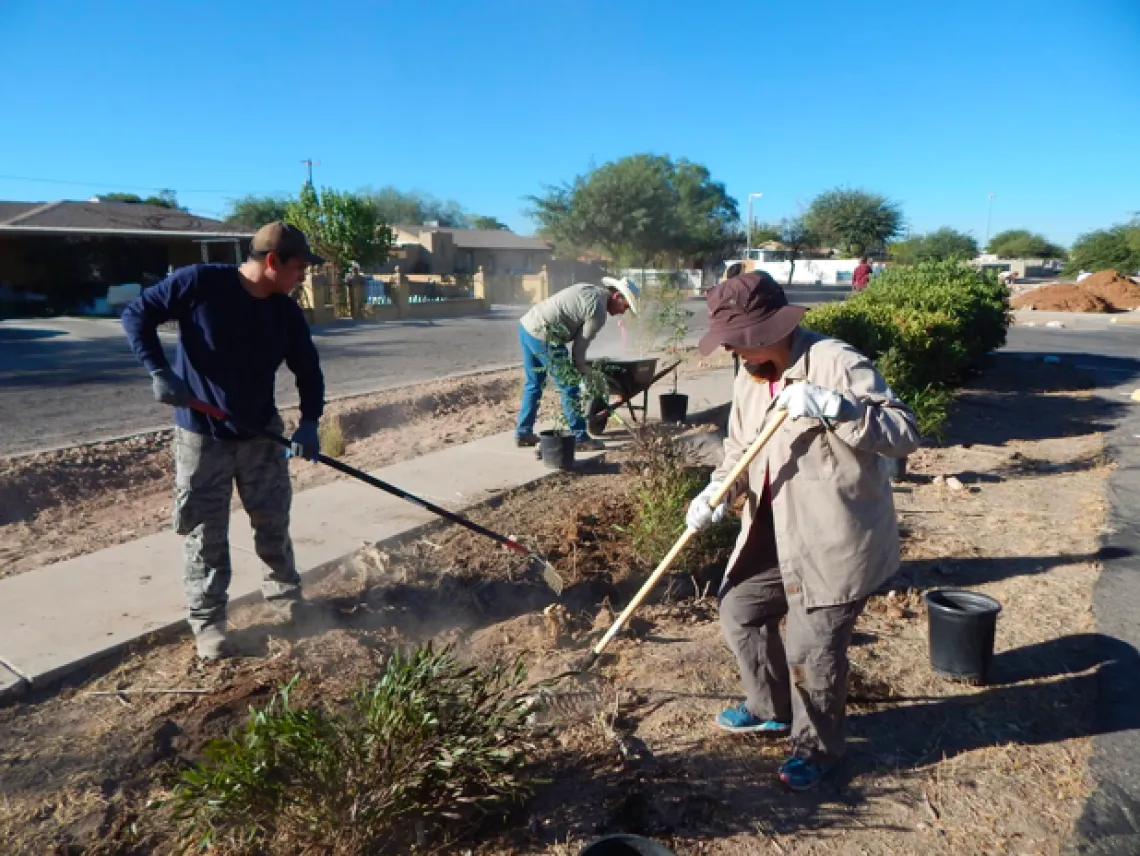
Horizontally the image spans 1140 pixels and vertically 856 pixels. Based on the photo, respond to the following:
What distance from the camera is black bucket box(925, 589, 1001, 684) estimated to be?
3.44m

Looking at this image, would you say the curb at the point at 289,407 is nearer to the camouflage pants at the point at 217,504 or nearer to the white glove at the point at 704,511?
the camouflage pants at the point at 217,504

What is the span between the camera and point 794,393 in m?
2.46

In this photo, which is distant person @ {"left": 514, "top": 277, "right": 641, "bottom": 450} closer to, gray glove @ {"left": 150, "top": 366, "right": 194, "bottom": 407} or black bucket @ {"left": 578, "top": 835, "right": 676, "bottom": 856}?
gray glove @ {"left": 150, "top": 366, "right": 194, "bottom": 407}

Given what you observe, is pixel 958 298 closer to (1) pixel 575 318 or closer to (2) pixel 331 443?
(1) pixel 575 318

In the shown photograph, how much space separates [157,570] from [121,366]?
34.7ft

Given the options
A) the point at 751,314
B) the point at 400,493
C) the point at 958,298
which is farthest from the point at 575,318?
the point at 958,298

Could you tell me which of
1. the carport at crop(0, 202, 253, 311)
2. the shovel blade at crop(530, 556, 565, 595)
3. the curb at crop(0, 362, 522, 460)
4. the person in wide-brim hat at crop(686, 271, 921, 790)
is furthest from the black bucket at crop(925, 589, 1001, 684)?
the carport at crop(0, 202, 253, 311)

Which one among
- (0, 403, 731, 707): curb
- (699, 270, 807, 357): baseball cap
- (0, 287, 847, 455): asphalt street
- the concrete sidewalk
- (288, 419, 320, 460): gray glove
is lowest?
(0, 403, 731, 707): curb

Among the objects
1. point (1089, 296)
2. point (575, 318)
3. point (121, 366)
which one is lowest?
point (121, 366)

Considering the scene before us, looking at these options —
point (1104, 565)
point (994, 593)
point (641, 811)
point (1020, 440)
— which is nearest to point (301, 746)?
point (641, 811)

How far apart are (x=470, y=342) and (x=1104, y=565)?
49.2 feet

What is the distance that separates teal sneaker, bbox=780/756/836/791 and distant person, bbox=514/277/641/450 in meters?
4.54

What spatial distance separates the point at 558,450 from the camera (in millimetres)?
6715

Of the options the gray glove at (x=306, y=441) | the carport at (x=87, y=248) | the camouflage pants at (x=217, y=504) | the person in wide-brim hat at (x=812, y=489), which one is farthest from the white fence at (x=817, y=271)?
the person in wide-brim hat at (x=812, y=489)
